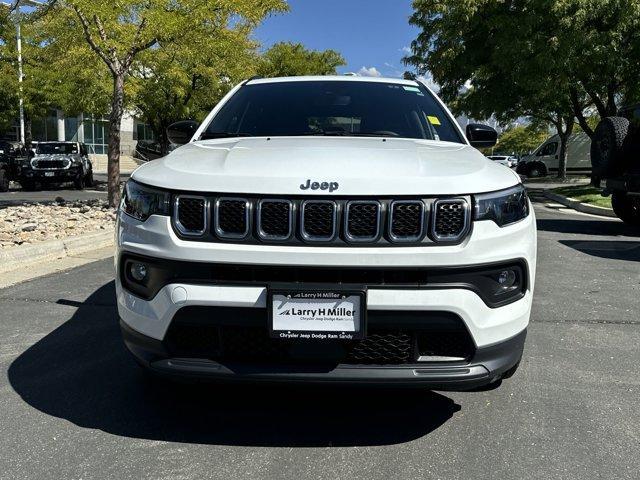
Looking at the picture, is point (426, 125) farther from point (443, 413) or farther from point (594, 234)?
point (594, 234)

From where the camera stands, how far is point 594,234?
30.6ft

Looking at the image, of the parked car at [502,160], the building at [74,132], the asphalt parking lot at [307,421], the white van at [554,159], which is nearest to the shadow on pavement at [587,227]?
the parked car at [502,160]

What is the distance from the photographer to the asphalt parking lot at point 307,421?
248 cm

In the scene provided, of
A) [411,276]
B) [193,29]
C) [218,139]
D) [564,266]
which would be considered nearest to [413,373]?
[411,276]

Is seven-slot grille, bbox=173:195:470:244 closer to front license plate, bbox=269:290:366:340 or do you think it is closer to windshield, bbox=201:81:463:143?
front license plate, bbox=269:290:366:340

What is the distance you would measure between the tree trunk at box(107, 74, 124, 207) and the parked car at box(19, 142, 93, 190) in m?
8.51

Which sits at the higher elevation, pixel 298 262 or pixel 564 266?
pixel 298 262

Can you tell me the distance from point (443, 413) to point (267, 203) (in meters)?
1.44

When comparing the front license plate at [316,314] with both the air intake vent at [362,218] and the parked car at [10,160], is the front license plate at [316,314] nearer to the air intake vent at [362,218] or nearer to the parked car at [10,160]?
the air intake vent at [362,218]

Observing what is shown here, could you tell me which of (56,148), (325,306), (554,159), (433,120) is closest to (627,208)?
(433,120)

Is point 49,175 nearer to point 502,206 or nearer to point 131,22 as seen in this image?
point 131,22

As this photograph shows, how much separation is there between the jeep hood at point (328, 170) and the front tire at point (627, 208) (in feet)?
26.3

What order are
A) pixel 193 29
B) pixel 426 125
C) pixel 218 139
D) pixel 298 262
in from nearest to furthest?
1. pixel 298 262
2. pixel 218 139
3. pixel 426 125
4. pixel 193 29

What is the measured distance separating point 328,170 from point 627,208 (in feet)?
29.9
